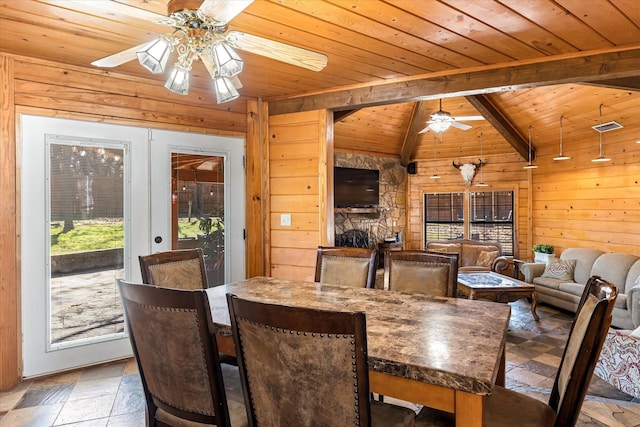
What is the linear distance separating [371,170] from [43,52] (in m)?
5.31

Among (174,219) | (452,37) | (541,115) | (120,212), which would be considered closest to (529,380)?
(452,37)

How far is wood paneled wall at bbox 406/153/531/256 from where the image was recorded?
6793mm

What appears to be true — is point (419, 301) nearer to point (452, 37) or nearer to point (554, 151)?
point (452, 37)

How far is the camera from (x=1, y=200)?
284cm

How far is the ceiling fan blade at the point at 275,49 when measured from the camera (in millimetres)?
1862

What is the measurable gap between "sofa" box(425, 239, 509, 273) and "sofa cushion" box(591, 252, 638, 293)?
125 cm

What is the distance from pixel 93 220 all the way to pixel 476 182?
633 centimetres

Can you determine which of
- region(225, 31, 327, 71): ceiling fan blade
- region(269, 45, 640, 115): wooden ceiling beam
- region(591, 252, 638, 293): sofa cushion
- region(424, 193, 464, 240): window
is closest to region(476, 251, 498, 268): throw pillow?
region(424, 193, 464, 240): window

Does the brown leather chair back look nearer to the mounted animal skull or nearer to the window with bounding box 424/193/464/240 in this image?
the mounted animal skull

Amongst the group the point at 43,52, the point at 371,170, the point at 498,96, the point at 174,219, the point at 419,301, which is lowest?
the point at 419,301

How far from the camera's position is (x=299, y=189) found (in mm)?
3904

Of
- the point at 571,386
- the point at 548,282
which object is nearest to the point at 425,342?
the point at 571,386

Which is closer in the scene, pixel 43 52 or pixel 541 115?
pixel 43 52

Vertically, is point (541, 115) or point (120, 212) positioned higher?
point (541, 115)
